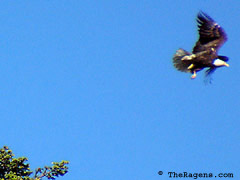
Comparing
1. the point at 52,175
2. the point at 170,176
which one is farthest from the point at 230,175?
the point at 52,175

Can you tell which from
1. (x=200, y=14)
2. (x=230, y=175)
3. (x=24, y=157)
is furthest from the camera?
(x=24, y=157)

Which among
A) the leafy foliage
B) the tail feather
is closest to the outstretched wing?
the tail feather

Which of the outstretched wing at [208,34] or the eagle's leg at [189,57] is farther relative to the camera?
the eagle's leg at [189,57]

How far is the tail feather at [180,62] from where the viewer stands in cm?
1714

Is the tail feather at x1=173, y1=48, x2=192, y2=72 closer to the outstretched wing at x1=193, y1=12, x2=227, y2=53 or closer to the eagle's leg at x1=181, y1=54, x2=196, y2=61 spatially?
the eagle's leg at x1=181, y1=54, x2=196, y2=61

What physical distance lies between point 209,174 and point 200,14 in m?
9.70

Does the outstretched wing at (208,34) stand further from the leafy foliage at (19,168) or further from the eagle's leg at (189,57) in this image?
the leafy foliage at (19,168)

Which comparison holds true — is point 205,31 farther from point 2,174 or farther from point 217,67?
point 2,174

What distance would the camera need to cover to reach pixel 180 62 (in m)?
17.4

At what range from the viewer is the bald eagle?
53.9 feet

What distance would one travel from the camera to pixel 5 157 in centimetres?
2566

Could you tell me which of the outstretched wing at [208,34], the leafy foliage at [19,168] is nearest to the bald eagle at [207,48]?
the outstretched wing at [208,34]

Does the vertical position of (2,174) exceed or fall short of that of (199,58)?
it exceeds it

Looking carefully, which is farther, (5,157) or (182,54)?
(5,157)
